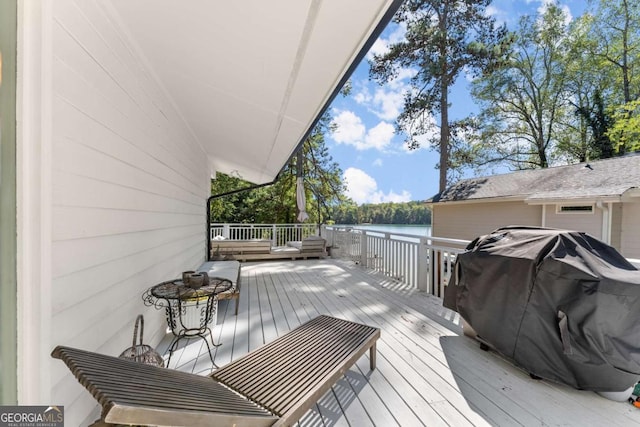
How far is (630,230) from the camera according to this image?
692 centimetres

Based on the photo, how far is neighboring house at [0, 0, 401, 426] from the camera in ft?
3.46

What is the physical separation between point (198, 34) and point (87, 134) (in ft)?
3.11

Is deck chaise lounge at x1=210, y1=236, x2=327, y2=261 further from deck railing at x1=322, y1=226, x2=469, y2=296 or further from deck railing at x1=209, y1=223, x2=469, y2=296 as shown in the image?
deck railing at x1=322, y1=226, x2=469, y2=296

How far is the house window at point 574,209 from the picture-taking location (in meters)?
7.58

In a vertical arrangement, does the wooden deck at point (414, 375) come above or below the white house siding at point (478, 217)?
below

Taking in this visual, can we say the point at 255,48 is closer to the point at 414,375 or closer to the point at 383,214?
the point at 414,375

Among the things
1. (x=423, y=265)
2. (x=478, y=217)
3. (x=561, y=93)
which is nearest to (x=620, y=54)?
(x=561, y=93)

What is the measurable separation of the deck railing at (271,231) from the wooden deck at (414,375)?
5.47m

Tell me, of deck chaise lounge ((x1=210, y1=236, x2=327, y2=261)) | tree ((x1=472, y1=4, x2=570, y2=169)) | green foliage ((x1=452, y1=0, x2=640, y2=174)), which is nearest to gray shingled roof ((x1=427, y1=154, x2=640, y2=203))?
green foliage ((x1=452, y1=0, x2=640, y2=174))

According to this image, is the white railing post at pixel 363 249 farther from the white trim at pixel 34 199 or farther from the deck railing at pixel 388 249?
the white trim at pixel 34 199

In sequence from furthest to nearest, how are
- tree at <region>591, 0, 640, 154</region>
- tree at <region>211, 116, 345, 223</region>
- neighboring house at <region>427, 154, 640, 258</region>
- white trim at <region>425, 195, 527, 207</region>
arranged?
tree at <region>211, 116, 345, 223</region> → tree at <region>591, 0, 640, 154</region> → white trim at <region>425, 195, 527, 207</region> → neighboring house at <region>427, 154, 640, 258</region>

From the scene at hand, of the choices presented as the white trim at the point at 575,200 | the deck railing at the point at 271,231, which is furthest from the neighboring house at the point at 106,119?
the white trim at the point at 575,200

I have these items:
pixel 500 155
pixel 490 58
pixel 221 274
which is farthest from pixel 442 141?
pixel 221 274

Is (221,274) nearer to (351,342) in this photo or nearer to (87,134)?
(351,342)
